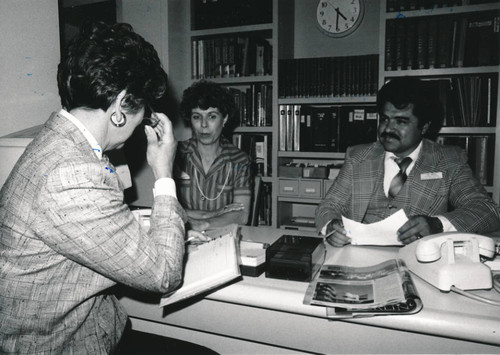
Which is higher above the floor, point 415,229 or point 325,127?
point 325,127

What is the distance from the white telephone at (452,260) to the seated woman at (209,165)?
3.85 ft

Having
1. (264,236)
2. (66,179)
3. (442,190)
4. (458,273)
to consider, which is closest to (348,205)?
(442,190)

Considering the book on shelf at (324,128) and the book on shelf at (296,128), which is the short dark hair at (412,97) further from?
the book on shelf at (296,128)

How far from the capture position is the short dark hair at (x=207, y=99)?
A: 234cm

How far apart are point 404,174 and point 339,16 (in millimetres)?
1748

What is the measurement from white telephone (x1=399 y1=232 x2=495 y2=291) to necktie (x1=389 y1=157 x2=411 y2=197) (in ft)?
2.29

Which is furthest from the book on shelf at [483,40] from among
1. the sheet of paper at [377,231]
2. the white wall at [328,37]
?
the sheet of paper at [377,231]

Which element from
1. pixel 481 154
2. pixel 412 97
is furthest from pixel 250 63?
pixel 481 154

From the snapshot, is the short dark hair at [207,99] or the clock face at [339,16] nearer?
the short dark hair at [207,99]

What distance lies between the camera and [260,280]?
1091mm

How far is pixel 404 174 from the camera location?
182 centimetres

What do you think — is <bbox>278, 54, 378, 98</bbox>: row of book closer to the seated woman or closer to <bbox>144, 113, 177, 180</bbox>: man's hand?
the seated woman

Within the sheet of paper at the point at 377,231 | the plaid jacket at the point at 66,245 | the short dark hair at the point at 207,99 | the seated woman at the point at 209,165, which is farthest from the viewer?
the short dark hair at the point at 207,99

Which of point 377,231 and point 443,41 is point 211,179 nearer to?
point 377,231
